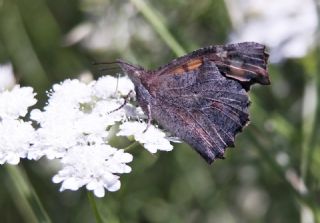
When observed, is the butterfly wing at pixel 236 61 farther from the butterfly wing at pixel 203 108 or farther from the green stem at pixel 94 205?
the green stem at pixel 94 205

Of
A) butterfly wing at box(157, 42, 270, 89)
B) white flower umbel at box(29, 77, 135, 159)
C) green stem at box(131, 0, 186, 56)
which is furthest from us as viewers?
green stem at box(131, 0, 186, 56)

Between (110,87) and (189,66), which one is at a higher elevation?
(110,87)

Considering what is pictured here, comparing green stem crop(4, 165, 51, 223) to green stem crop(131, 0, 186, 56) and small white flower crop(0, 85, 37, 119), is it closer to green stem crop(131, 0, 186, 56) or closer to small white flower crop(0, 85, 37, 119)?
small white flower crop(0, 85, 37, 119)

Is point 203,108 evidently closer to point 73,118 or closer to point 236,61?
point 236,61

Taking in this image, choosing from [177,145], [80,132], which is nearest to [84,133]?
[80,132]

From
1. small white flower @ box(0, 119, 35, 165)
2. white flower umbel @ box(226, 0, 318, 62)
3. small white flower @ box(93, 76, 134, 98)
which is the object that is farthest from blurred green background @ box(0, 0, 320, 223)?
small white flower @ box(0, 119, 35, 165)

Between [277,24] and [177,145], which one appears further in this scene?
[277,24]
